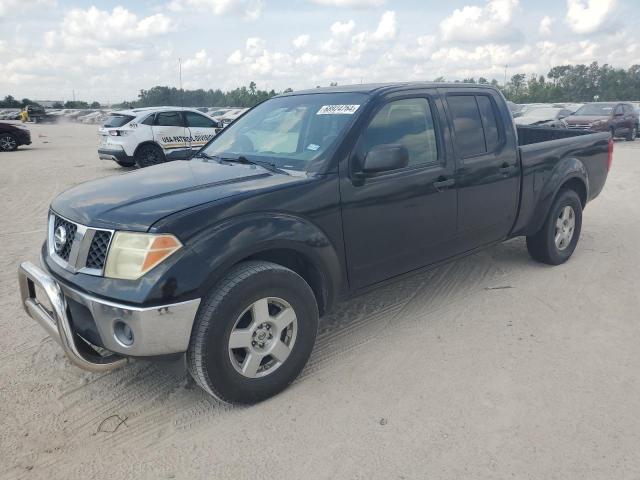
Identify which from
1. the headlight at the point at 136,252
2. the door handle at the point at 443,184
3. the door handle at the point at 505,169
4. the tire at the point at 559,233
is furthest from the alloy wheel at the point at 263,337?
the tire at the point at 559,233

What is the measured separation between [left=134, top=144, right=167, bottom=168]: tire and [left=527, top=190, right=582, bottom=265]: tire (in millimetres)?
9953

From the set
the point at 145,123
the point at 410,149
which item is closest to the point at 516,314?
the point at 410,149

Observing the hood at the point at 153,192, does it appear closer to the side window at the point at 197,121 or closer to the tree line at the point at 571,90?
the side window at the point at 197,121

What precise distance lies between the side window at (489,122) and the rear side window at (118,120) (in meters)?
10.5

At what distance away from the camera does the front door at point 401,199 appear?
3.47 m

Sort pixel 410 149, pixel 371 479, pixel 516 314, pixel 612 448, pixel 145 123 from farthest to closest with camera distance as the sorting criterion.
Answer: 1. pixel 145 123
2. pixel 516 314
3. pixel 410 149
4. pixel 612 448
5. pixel 371 479

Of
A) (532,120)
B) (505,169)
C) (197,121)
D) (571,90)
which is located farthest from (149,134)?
(571,90)

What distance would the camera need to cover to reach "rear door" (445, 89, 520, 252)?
13.7ft

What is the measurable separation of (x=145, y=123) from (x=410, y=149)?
1061cm

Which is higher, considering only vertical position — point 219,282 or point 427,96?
point 427,96

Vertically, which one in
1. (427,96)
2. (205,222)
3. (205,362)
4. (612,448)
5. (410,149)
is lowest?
(612,448)

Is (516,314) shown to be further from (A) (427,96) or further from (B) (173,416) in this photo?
(B) (173,416)

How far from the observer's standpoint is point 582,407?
9.78ft

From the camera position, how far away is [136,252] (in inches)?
105
